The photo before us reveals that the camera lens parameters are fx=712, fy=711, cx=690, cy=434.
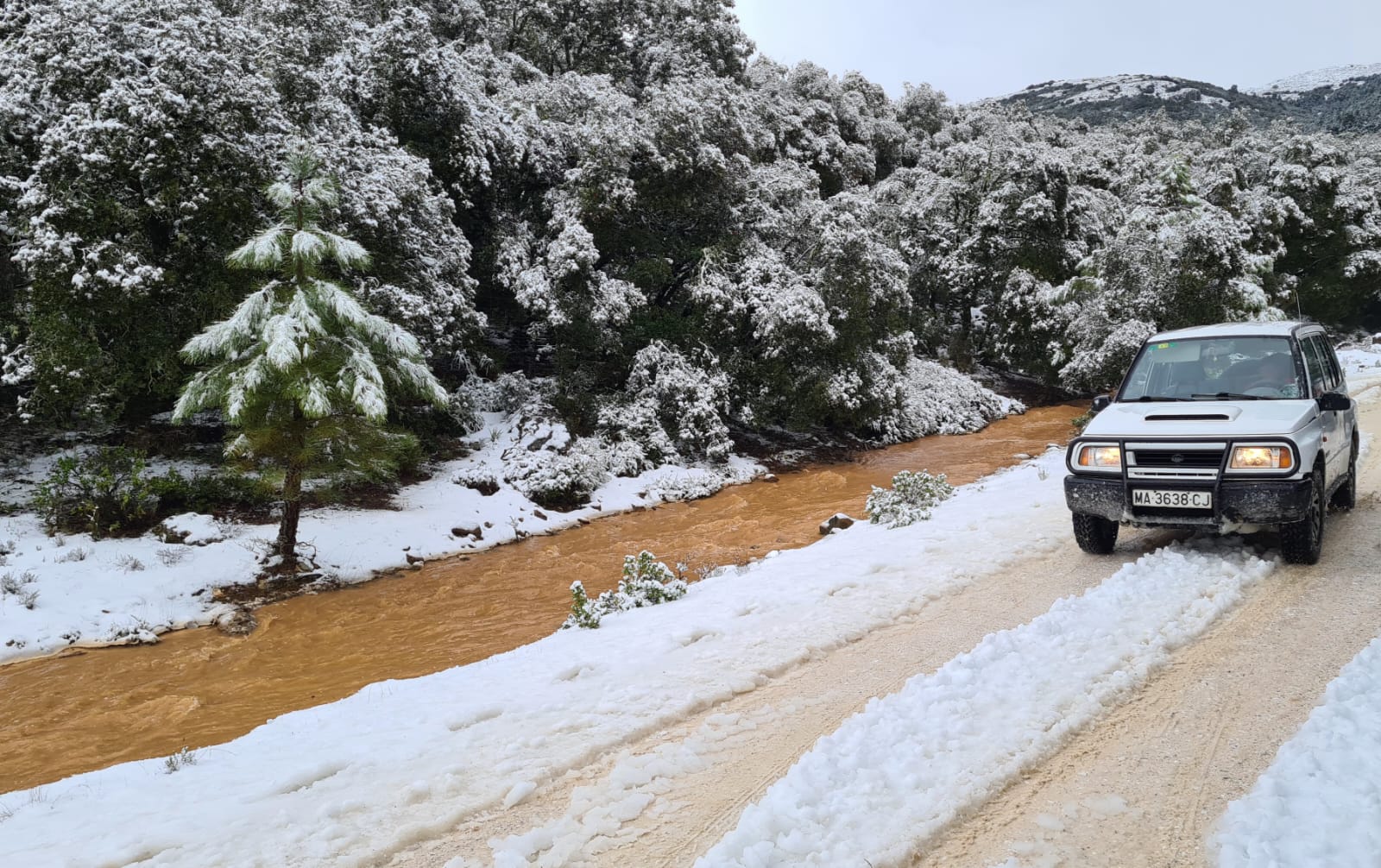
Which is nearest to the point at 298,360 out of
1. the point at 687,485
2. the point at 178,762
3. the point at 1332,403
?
the point at 178,762

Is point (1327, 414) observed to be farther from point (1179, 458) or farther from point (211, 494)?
point (211, 494)

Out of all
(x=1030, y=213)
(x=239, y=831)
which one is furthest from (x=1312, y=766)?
(x=1030, y=213)

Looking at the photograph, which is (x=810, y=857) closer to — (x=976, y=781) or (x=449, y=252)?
(x=976, y=781)

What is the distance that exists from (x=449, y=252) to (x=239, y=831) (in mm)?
14109

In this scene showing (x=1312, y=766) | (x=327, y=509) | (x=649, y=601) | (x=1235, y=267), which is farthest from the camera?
(x=1235, y=267)

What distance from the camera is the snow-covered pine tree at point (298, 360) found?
9.66 metres

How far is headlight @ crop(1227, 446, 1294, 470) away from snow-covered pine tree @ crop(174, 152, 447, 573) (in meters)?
9.45

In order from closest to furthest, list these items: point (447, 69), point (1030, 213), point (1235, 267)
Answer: point (447, 69) < point (1235, 267) < point (1030, 213)

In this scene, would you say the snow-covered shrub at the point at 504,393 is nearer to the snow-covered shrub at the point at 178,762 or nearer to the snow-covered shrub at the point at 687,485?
the snow-covered shrub at the point at 687,485

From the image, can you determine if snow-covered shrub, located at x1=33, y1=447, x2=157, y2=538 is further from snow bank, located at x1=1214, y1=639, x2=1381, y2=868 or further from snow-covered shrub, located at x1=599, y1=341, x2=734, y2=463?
snow bank, located at x1=1214, y1=639, x2=1381, y2=868

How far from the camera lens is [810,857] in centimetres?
274

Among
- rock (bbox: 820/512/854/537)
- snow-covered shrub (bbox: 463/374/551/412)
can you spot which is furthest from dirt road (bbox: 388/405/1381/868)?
snow-covered shrub (bbox: 463/374/551/412)

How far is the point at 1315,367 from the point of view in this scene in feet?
21.4

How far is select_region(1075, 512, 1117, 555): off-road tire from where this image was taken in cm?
648
